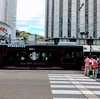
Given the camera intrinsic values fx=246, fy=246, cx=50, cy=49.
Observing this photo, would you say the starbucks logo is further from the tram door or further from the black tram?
the tram door

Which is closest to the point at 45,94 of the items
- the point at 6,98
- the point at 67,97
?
the point at 67,97

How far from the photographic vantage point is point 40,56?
27.9m

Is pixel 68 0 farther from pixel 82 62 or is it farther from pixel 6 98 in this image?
pixel 6 98

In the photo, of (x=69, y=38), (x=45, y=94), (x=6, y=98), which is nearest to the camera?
(x=6, y=98)

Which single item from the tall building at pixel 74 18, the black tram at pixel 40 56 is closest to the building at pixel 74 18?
the tall building at pixel 74 18

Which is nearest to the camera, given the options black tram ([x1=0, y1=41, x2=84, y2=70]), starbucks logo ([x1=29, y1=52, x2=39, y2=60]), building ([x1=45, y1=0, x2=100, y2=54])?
black tram ([x1=0, y1=41, x2=84, y2=70])

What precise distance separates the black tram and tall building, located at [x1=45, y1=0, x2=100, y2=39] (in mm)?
35265

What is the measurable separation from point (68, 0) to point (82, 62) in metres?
39.1

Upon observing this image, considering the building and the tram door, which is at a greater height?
the building

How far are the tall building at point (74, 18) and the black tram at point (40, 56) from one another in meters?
35.3

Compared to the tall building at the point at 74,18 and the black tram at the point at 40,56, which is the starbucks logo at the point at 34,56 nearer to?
the black tram at the point at 40,56

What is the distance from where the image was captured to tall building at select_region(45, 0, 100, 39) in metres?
63.2

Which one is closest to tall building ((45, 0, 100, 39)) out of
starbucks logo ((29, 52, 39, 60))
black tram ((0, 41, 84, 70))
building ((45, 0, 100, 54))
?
building ((45, 0, 100, 54))

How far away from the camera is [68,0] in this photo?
2525 inches
